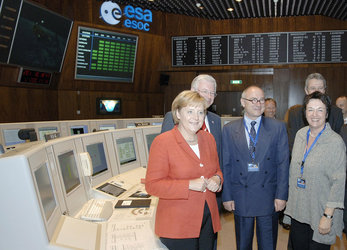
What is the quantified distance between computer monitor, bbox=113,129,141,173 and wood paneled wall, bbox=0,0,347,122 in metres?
3.09

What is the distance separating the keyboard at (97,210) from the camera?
5.60 ft

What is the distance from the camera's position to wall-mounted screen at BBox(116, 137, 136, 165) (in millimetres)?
2750

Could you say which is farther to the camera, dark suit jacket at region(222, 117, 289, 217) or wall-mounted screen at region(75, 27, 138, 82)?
wall-mounted screen at region(75, 27, 138, 82)

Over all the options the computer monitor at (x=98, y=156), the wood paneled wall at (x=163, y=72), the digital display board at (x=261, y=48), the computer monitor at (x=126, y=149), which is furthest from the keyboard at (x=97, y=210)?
the digital display board at (x=261, y=48)

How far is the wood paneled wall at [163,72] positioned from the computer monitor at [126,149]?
3.09 meters

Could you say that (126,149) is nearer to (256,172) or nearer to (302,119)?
(256,172)

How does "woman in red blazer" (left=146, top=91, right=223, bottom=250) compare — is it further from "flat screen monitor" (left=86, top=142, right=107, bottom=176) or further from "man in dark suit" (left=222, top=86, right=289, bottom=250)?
"flat screen monitor" (left=86, top=142, right=107, bottom=176)

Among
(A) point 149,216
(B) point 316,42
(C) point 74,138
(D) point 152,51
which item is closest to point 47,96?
(D) point 152,51

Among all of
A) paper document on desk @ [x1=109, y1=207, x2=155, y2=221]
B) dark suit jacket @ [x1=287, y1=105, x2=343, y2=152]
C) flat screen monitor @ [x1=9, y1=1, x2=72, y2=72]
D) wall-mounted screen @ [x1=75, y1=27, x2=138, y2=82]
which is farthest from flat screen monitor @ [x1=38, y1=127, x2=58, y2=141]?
dark suit jacket @ [x1=287, y1=105, x2=343, y2=152]

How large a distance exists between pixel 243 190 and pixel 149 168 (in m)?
0.81

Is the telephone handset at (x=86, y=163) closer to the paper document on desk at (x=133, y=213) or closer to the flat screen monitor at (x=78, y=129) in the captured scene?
the paper document on desk at (x=133, y=213)

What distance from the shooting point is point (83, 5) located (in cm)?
560

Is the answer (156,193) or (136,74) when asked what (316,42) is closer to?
(136,74)

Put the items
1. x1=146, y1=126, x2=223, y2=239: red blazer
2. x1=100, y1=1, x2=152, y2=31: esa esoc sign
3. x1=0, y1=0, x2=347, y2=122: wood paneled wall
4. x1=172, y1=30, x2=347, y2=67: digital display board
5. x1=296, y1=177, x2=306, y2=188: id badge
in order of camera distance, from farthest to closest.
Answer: x1=172, y1=30, x2=347, y2=67: digital display board
x1=100, y1=1, x2=152, y2=31: esa esoc sign
x1=0, y1=0, x2=347, y2=122: wood paneled wall
x1=296, y1=177, x2=306, y2=188: id badge
x1=146, y1=126, x2=223, y2=239: red blazer
